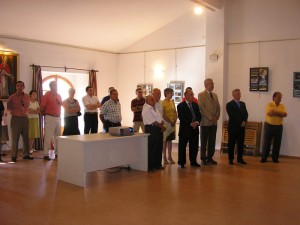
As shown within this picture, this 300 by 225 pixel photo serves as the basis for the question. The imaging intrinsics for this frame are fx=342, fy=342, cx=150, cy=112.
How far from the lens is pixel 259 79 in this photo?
802 cm

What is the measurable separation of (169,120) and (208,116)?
0.75 m

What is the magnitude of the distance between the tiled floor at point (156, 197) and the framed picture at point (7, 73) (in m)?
2.21

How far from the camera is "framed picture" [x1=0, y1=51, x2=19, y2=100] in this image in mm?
7848

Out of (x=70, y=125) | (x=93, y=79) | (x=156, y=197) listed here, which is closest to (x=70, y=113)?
(x=70, y=125)

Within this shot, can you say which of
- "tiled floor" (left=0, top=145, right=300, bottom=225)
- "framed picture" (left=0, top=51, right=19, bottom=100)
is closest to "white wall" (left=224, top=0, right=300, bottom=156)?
"tiled floor" (left=0, top=145, right=300, bottom=225)

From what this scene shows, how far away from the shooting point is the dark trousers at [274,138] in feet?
22.9

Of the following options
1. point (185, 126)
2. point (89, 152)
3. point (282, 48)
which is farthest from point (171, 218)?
point (282, 48)

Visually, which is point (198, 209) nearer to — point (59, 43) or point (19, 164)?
point (19, 164)

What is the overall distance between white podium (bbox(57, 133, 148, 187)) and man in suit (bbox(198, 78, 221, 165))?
1.36 m

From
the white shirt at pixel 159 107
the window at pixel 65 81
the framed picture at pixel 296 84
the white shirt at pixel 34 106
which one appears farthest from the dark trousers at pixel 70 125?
the framed picture at pixel 296 84

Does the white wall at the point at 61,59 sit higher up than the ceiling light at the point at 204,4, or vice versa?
the ceiling light at the point at 204,4

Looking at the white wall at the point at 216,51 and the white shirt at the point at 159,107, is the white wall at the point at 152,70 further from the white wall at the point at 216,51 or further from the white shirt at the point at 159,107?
the white shirt at the point at 159,107

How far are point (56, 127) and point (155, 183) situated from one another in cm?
290

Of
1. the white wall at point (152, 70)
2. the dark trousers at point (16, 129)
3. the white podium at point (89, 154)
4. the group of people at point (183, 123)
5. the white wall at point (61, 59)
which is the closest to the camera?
the white podium at point (89, 154)
